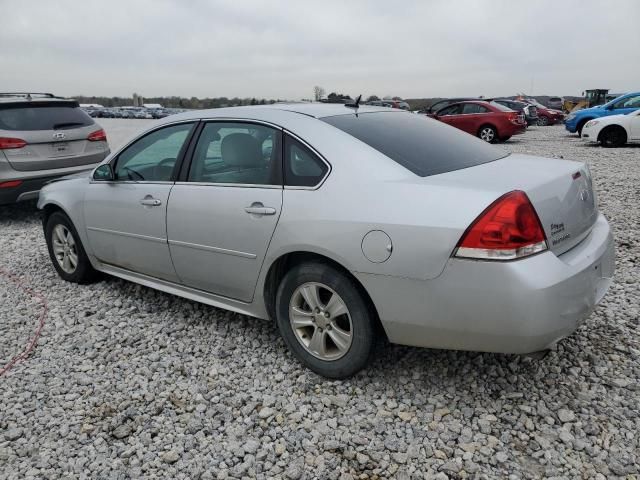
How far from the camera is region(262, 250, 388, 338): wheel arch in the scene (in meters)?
2.80

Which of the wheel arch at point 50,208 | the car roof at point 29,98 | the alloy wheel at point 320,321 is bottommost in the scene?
the alloy wheel at point 320,321

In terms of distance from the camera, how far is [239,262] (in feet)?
10.6

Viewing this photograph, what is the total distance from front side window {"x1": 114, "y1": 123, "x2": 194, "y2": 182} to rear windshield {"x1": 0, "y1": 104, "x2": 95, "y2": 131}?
3688 millimetres

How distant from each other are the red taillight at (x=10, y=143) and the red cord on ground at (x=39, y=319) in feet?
7.04

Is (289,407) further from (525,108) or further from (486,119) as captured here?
(525,108)

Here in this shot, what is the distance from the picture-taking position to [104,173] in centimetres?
423

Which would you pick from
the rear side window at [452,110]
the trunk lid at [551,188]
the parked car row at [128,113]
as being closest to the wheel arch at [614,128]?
the rear side window at [452,110]

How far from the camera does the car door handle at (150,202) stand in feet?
12.1

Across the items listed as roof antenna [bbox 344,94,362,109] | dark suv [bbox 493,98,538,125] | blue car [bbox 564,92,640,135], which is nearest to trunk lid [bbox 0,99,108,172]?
roof antenna [bbox 344,94,362,109]

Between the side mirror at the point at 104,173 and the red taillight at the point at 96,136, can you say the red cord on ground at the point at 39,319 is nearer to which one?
the side mirror at the point at 104,173

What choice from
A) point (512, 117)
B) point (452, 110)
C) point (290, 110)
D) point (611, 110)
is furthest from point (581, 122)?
point (290, 110)

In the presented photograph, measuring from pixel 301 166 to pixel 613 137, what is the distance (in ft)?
49.1

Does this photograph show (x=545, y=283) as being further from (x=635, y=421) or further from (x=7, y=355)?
(x=7, y=355)

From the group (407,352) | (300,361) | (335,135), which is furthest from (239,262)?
(407,352)
